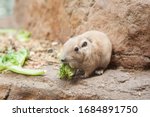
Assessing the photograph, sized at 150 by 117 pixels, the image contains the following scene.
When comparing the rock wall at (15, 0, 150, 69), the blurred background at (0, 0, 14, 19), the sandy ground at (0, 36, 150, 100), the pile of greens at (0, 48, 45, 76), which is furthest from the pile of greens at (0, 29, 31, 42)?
the blurred background at (0, 0, 14, 19)

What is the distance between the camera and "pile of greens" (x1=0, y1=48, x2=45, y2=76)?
238 inches

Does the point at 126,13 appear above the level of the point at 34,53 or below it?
above

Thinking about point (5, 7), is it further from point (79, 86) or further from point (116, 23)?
point (79, 86)

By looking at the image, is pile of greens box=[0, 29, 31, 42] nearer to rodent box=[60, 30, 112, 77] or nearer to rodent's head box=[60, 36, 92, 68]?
rodent box=[60, 30, 112, 77]

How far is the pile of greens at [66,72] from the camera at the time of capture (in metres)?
5.72

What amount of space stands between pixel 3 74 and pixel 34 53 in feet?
4.11

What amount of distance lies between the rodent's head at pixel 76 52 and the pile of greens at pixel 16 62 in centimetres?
59

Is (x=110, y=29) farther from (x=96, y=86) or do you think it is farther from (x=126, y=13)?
(x=96, y=86)

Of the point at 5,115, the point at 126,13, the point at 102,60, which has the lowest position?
the point at 5,115

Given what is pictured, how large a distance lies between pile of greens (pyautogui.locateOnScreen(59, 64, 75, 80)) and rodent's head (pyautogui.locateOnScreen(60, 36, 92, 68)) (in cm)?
9

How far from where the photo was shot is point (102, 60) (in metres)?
6.14

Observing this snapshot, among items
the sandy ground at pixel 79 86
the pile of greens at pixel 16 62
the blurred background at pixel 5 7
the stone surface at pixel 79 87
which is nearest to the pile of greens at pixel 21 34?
the pile of greens at pixel 16 62

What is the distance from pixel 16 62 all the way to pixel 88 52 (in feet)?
4.25

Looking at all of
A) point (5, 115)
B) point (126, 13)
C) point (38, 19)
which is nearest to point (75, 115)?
point (5, 115)
